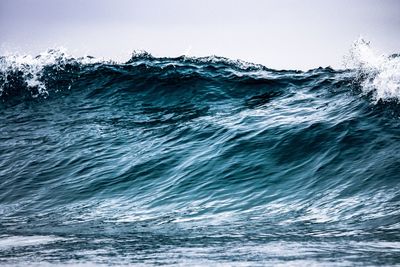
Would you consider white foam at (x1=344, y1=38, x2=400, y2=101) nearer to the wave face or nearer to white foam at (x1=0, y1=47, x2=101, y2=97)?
the wave face

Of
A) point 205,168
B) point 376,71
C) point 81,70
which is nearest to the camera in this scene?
point 205,168

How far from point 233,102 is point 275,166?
476cm

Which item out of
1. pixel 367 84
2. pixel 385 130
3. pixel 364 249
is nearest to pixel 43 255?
pixel 364 249

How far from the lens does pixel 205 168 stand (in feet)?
23.6

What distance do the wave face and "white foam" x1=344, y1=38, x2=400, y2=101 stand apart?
4cm

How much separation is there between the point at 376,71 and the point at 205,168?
15.3ft

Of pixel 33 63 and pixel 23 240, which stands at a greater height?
pixel 33 63

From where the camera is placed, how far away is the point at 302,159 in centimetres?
682

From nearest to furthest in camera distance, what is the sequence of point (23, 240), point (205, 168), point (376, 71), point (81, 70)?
point (23, 240), point (205, 168), point (376, 71), point (81, 70)

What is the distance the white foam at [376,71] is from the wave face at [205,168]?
0.13ft

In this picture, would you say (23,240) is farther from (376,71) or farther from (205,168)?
(376,71)

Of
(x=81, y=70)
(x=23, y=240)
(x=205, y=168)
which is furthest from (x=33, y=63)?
(x=23, y=240)

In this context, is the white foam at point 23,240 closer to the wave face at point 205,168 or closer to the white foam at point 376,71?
the wave face at point 205,168

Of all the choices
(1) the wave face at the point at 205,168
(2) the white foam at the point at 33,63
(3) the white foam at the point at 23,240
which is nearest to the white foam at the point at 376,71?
(1) the wave face at the point at 205,168
